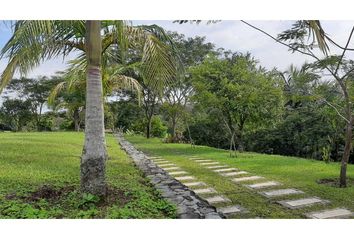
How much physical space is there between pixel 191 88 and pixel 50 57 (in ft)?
16.1

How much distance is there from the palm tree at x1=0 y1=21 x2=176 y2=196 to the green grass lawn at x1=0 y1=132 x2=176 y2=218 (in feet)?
0.64

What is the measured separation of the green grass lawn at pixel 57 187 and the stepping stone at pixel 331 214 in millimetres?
1084

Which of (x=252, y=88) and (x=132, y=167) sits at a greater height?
(x=252, y=88)

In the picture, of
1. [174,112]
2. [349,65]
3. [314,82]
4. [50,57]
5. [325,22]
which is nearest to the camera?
[50,57]

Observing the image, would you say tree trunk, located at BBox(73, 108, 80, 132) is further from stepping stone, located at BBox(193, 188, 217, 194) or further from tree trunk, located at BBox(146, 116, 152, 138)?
tree trunk, located at BBox(146, 116, 152, 138)

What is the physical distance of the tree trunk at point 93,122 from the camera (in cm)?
284

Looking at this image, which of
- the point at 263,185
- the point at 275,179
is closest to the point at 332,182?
the point at 275,179

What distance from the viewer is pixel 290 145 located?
855 cm

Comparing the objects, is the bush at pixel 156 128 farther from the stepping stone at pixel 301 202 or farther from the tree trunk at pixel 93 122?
the tree trunk at pixel 93 122

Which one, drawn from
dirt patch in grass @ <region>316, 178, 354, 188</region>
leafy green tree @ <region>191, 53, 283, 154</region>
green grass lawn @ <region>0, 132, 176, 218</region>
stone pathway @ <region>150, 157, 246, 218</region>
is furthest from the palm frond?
leafy green tree @ <region>191, 53, 283, 154</region>

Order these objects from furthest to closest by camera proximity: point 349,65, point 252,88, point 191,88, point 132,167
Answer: point 191,88 < point 252,88 < point 132,167 < point 349,65
